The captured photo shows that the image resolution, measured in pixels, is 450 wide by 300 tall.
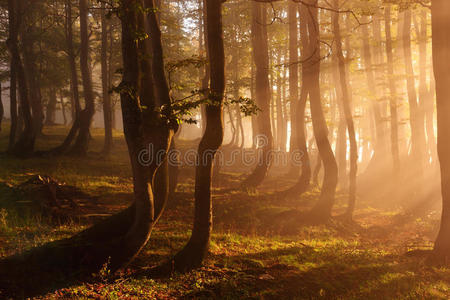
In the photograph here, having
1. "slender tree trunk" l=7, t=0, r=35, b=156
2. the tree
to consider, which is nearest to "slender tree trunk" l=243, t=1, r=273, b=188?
the tree

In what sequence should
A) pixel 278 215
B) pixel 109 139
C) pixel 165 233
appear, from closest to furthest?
pixel 165 233
pixel 278 215
pixel 109 139

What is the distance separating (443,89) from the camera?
855 centimetres

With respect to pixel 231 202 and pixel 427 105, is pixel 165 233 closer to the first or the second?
pixel 231 202

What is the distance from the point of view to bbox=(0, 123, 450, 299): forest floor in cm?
594

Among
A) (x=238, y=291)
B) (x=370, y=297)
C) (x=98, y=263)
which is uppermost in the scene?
(x=98, y=263)

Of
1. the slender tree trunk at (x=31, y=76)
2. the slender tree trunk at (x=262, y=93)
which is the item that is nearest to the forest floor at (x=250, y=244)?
the slender tree trunk at (x=262, y=93)

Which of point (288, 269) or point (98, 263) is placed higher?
point (98, 263)

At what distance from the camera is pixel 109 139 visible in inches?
802

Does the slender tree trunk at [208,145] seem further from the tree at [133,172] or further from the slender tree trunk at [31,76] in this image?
the slender tree trunk at [31,76]

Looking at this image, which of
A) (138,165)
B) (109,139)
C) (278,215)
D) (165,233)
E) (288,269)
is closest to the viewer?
(138,165)

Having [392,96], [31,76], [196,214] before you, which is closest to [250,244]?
[196,214]

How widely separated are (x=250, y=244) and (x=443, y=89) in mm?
7267

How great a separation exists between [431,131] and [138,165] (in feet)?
90.2

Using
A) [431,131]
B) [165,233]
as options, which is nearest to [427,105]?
[431,131]
